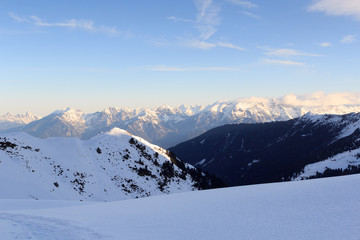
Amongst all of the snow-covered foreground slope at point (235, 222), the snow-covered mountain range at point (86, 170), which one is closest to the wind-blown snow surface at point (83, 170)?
the snow-covered mountain range at point (86, 170)

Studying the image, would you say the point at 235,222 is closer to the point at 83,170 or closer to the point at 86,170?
the point at 83,170

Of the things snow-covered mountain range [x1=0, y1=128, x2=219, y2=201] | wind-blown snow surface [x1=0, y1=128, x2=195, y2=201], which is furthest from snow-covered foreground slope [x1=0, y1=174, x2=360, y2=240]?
snow-covered mountain range [x1=0, y1=128, x2=219, y2=201]

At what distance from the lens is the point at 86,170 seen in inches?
2665

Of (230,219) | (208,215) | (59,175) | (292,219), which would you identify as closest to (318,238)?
(292,219)

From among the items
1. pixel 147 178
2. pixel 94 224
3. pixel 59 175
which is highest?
pixel 94 224

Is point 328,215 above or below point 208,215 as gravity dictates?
above

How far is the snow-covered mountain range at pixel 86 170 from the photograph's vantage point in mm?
48438

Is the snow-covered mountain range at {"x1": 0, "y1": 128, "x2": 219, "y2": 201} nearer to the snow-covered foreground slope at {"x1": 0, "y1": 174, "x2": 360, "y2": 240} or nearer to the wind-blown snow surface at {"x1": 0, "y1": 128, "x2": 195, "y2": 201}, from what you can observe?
the wind-blown snow surface at {"x1": 0, "y1": 128, "x2": 195, "y2": 201}

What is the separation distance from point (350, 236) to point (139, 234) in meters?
8.41

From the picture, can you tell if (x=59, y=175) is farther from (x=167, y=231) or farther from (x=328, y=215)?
(x=328, y=215)

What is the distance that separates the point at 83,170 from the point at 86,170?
111 cm

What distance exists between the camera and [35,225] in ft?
41.4

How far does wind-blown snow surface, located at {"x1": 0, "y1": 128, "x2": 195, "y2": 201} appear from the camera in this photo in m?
48.2

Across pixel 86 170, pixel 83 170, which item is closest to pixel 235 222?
pixel 83 170
